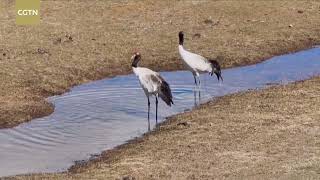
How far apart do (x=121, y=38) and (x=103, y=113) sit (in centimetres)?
1071

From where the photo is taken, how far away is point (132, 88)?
2583 centimetres

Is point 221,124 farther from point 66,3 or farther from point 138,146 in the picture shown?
point 66,3

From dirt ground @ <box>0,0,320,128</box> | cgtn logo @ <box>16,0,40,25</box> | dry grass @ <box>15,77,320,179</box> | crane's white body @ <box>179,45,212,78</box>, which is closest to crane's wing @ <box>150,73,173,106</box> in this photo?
dry grass @ <box>15,77,320,179</box>

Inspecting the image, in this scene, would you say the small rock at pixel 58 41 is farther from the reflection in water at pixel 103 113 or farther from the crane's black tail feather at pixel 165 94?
the crane's black tail feather at pixel 165 94

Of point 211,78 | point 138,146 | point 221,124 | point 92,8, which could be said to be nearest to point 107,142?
point 138,146

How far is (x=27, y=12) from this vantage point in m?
37.5

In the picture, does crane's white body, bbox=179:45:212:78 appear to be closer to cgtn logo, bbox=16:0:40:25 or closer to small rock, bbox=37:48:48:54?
small rock, bbox=37:48:48:54

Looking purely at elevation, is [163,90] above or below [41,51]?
below

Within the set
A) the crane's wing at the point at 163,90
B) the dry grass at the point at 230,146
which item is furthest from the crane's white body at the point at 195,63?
the crane's wing at the point at 163,90

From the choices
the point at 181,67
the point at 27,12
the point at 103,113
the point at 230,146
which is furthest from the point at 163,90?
the point at 27,12

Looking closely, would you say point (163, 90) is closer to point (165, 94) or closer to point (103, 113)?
point (165, 94)

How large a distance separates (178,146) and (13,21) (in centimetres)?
1967

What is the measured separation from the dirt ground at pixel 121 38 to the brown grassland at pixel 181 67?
0.16ft

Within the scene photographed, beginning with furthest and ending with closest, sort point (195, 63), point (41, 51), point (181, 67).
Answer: point (41, 51), point (181, 67), point (195, 63)
